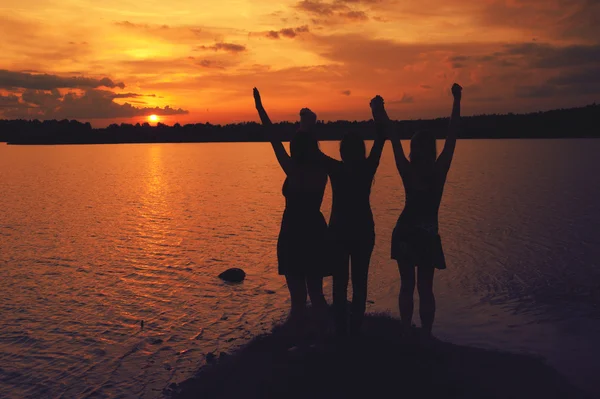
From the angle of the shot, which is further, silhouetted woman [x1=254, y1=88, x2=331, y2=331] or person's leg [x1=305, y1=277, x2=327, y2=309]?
person's leg [x1=305, y1=277, x2=327, y2=309]

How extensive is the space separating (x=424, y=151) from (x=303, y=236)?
1.93 metres

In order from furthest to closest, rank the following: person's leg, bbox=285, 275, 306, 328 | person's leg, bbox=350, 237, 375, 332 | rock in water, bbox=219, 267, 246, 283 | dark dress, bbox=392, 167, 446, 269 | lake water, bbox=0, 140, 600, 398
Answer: rock in water, bbox=219, 267, 246, 283, lake water, bbox=0, 140, 600, 398, person's leg, bbox=285, 275, 306, 328, person's leg, bbox=350, 237, 375, 332, dark dress, bbox=392, 167, 446, 269

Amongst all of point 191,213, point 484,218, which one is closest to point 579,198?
point 484,218

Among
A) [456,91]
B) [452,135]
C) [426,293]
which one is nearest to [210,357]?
[426,293]

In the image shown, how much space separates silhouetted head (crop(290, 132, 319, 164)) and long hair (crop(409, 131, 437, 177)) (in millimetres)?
1293

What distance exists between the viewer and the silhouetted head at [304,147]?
617cm

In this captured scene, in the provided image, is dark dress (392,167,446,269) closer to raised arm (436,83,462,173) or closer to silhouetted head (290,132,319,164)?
raised arm (436,83,462,173)

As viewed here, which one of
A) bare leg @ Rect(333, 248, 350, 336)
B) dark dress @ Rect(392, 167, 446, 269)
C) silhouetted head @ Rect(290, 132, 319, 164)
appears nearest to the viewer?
silhouetted head @ Rect(290, 132, 319, 164)

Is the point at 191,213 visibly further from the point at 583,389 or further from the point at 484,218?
the point at 583,389

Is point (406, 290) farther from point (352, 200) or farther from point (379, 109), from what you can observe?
point (379, 109)

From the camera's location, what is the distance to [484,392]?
20.6 ft

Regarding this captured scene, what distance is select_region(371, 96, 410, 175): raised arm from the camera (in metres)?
6.27

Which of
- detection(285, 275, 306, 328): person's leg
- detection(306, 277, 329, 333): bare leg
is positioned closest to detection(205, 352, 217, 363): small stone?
detection(285, 275, 306, 328): person's leg

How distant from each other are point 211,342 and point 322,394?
12.2 ft
